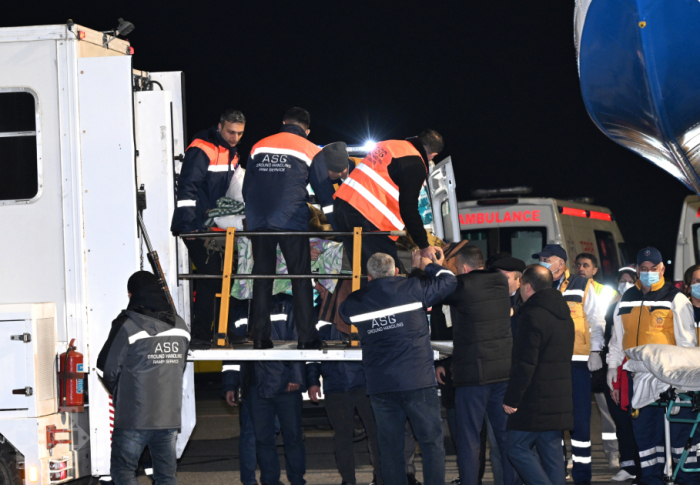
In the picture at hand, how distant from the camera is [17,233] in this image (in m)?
6.65

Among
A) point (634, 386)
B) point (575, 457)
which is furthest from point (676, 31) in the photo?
Result: point (575, 457)

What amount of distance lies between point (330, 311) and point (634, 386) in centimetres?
260

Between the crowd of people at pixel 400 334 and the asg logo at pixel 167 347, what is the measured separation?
7cm

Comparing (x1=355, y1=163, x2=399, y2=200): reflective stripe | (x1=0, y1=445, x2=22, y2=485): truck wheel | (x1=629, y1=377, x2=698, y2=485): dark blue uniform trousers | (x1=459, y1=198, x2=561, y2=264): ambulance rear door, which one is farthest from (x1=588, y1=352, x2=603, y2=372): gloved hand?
(x1=0, y1=445, x2=22, y2=485): truck wheel

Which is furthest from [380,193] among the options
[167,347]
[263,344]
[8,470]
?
[8,470]

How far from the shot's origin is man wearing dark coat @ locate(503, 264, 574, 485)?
6.29m

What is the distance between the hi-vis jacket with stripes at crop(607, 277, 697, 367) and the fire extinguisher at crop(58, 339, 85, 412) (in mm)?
4501

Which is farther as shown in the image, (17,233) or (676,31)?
(17,233)

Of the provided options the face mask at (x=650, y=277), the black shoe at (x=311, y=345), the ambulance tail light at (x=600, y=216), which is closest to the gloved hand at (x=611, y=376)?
the face mask at (x=650, y=277)

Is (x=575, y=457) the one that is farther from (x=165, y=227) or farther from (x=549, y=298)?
(x=165, y=227)

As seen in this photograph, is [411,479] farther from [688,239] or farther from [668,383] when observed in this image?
[688,239]

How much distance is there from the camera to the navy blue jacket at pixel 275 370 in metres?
7.29

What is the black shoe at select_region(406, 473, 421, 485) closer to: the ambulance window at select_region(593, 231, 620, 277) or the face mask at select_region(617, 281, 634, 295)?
the face mask at select_region(617, 281, 634, 295)

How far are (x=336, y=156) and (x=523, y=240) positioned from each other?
5790mm
